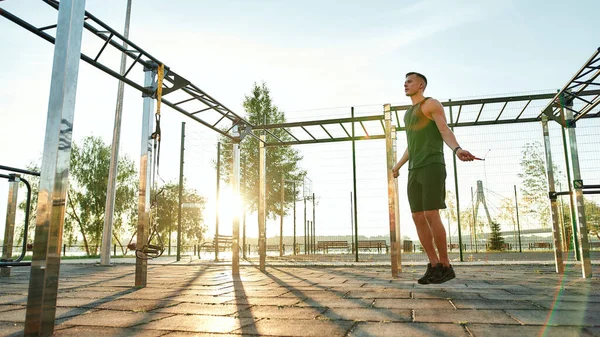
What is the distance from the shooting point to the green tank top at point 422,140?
4.05 m

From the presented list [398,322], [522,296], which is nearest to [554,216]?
[522,296]

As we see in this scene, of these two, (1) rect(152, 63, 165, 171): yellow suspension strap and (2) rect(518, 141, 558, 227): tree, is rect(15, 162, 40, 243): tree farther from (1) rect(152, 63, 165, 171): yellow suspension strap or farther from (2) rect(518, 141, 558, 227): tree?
(2) rect(518, 141, 558, 227): tree

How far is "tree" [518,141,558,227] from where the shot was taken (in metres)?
22.0

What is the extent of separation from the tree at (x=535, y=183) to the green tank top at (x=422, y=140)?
20689 mm

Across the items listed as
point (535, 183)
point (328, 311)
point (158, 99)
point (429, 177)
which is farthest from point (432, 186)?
point (535, 183)

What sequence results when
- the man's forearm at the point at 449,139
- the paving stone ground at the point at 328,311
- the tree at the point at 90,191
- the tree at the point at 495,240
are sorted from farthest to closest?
the tree at the point at 90,191
the tree at the point at 495,240
the man's forearm at the point at 449,139
the paving stone ground at the point at 328,311

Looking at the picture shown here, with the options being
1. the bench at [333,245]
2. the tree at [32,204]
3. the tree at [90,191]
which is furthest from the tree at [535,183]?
the tree at [32,204]

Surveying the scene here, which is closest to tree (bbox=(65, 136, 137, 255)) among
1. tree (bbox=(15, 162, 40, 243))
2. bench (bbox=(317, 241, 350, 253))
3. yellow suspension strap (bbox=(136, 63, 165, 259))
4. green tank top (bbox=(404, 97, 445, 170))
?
tree (bbox=(15, 162, 40, 243))

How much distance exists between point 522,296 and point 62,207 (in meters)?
3.93

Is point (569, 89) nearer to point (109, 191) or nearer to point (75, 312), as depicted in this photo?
point (75, 312)

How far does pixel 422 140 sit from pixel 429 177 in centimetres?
44

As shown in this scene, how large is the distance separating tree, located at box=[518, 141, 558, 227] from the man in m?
20.7

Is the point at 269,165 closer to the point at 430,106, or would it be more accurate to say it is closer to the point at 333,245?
the point at 333,245

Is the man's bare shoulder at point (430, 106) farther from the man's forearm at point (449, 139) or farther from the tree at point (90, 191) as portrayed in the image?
the tree at point (90, 191)
